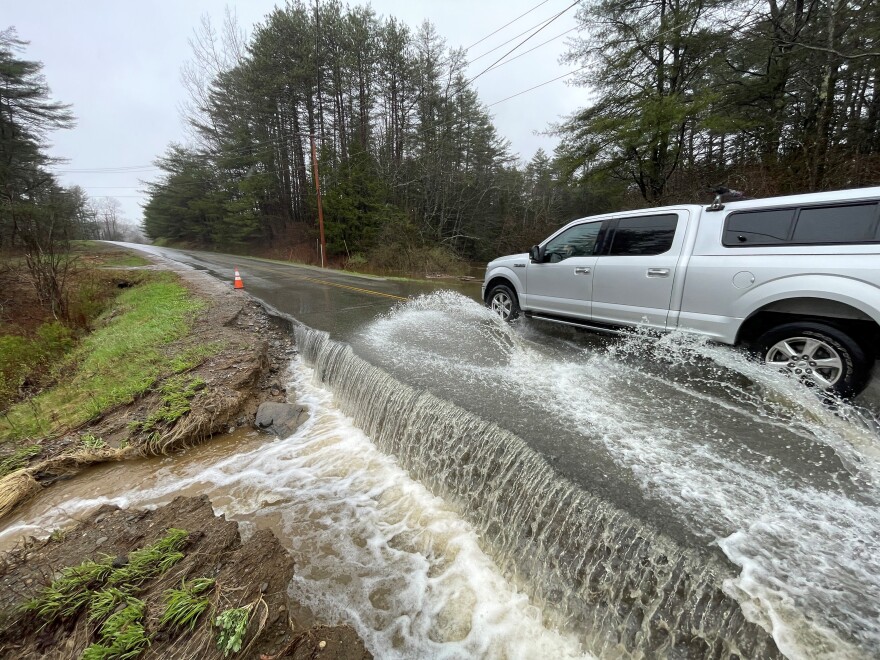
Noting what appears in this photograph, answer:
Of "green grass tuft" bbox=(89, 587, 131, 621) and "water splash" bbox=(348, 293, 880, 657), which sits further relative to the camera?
"green grass tuft" bbox=(89, 587, 131, 621)

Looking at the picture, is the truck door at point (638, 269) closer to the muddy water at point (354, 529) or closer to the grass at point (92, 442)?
the muddy water at point (354, 529)

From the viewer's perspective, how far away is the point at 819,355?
10.8 ft

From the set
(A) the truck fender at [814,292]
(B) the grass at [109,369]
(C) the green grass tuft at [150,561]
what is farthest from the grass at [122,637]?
(A) the truck fender at [814,292]

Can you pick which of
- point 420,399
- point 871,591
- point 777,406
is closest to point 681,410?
point 777,406

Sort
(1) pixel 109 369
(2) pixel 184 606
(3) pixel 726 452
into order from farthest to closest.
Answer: (1) pixel 109 369
(3) pixel 726 452
(2) pixel 184 606

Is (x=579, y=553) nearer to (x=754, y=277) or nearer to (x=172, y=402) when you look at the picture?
(x=754, y=277)

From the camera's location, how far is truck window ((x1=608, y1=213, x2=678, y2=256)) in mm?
4223

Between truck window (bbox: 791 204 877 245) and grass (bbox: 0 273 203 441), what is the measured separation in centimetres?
802

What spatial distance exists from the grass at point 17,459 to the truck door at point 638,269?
7187 mm

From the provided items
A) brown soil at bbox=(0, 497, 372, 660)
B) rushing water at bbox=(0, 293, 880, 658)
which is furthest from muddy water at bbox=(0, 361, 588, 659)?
brown soil at bbox=(0, 497, 372, 660)

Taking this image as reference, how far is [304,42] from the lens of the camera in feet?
76.1

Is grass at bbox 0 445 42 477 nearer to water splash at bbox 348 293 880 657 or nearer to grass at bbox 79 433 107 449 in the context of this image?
grass at bbox 79 433 107 449

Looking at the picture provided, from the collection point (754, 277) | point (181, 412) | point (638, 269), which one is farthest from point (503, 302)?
point (181, 412)

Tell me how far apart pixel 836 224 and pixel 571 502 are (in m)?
3.39
